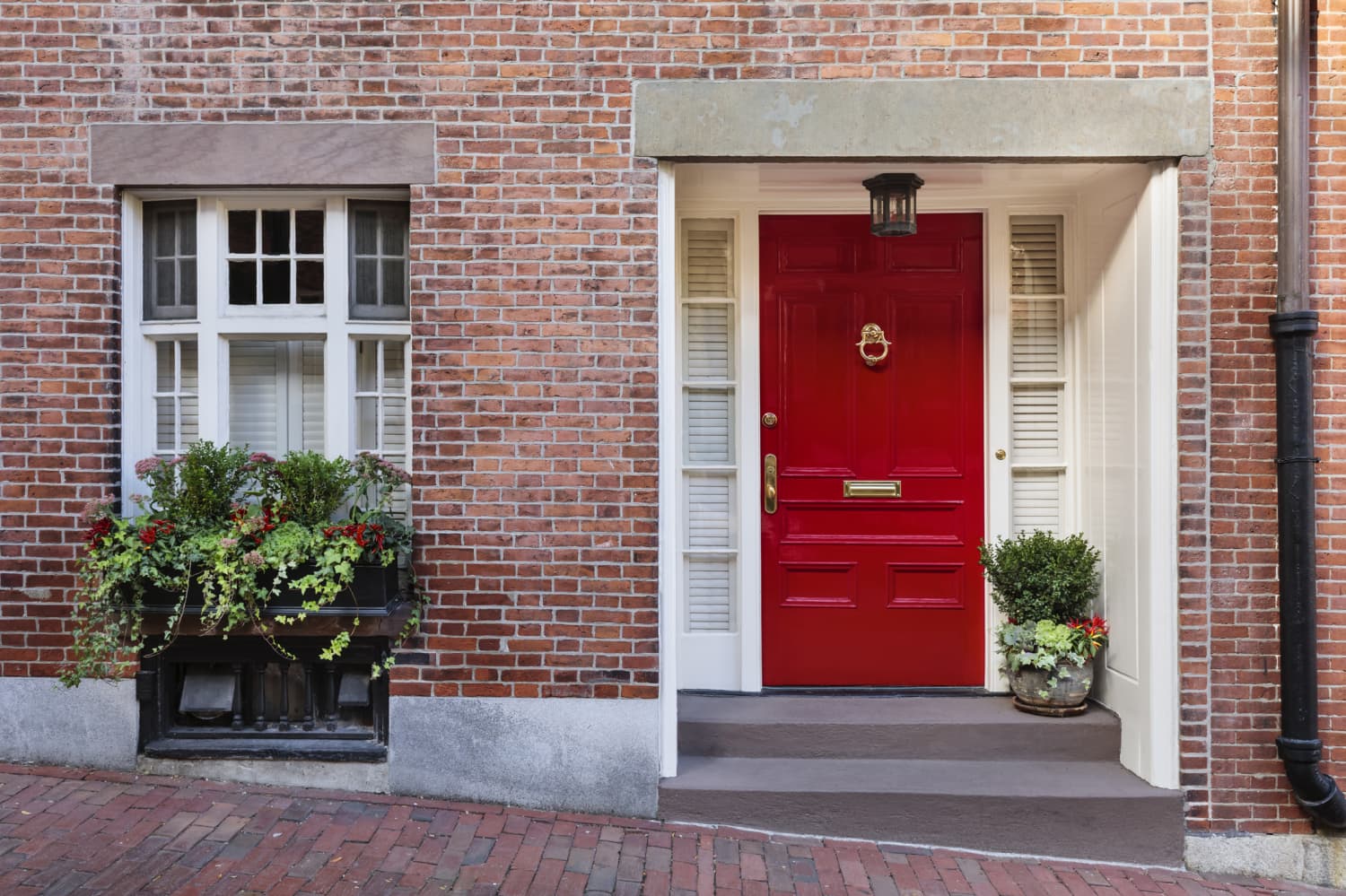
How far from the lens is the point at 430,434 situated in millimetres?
4414

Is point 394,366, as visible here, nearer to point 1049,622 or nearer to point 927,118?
point 927,118

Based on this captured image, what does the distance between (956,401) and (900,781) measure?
6.62 feet

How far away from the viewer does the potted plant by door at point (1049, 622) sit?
464 centimetres

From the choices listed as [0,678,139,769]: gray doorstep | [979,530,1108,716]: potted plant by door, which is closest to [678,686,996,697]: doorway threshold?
[979,530,1108,716]: potted plant by door

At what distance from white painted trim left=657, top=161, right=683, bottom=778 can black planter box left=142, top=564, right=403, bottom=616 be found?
1.27m

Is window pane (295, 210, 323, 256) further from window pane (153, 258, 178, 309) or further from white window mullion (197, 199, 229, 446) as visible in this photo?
window pane (153, 258, 178, 309)

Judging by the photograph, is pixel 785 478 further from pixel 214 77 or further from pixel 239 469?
pixel 214 77

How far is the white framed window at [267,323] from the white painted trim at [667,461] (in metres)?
1.25

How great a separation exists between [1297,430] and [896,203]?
6.71 feet

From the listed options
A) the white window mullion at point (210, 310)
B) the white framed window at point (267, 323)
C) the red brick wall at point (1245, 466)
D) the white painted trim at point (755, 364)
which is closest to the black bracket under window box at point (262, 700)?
the white framed window at point (267, 323)

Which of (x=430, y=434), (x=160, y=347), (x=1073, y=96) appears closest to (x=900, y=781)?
(x=430, y=434)

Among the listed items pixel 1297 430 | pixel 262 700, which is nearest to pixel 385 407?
pixel 262 700

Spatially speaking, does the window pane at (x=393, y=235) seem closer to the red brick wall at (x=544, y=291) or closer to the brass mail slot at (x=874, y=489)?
the red brick wall at (x=544, y=291)

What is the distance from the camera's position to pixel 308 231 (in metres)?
4.64
